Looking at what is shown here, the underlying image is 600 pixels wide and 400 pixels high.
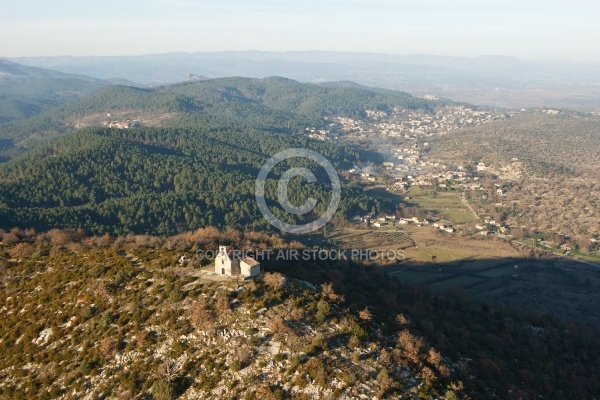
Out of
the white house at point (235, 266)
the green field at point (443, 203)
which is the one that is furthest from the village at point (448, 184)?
the white house at point (235, 266)

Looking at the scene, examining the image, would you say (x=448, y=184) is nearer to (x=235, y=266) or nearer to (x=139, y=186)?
(x=139, y=186)

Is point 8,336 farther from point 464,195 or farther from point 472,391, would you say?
point 464,195

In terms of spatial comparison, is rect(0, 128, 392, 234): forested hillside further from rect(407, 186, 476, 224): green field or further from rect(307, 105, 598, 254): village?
rect(407, 186, 476, 224): green field

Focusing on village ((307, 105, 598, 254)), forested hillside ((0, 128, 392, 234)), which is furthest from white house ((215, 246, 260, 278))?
village ((307, 105, 598, 254))

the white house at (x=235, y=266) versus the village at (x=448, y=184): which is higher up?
the white house at (x=235, y=266)

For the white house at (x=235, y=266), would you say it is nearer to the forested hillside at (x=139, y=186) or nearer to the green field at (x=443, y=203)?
the forested hillside at (x=139, y=186)

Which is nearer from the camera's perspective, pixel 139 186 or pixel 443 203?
pixel 139 186

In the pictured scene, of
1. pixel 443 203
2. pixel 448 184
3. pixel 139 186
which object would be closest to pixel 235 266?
pixel 139 186

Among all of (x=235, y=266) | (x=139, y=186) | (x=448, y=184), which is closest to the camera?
(x=235, y=266)
